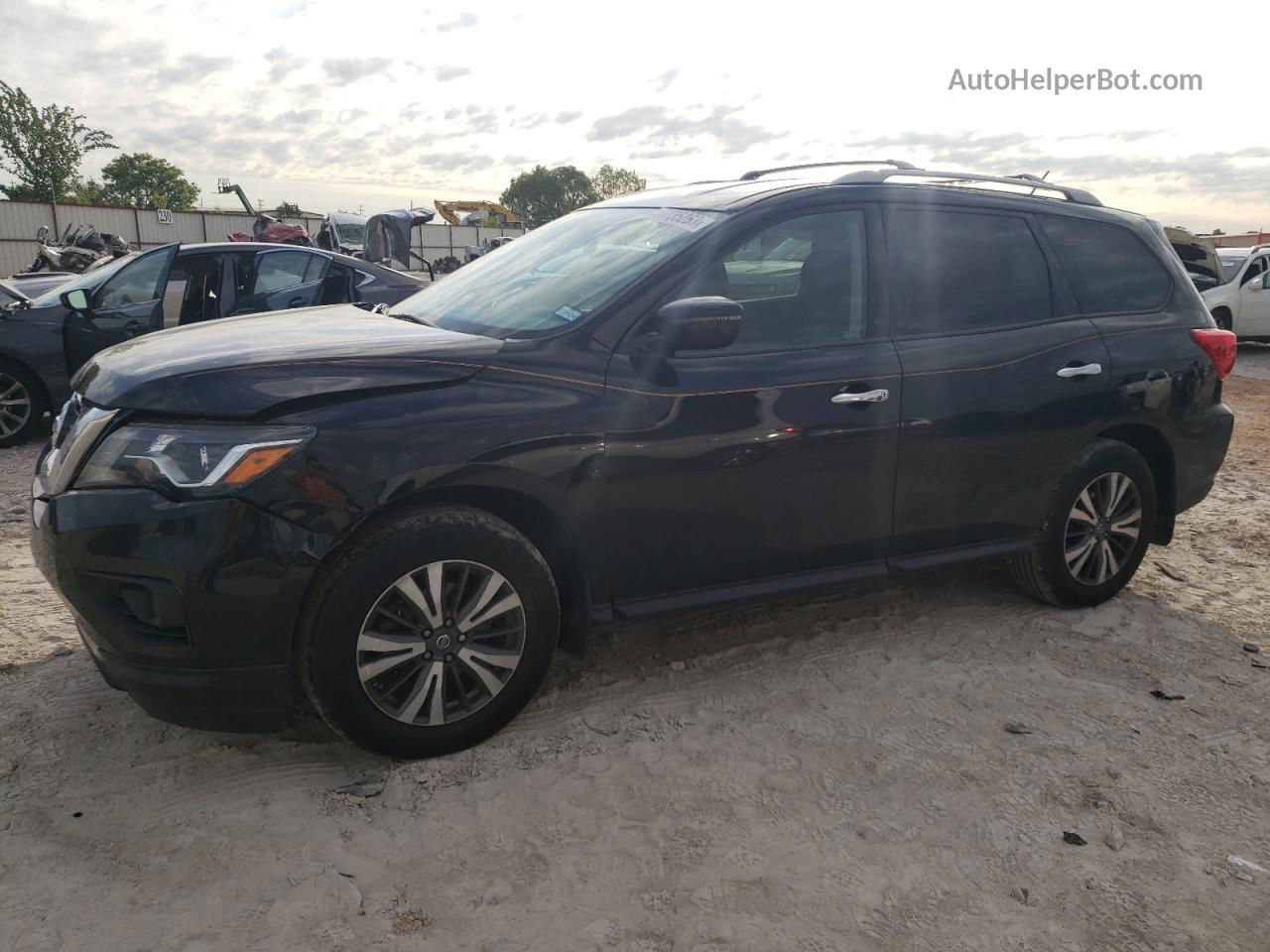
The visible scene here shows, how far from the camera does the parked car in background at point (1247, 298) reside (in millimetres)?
15188

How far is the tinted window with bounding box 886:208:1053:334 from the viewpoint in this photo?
3.72 metres

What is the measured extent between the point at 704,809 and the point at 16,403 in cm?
688

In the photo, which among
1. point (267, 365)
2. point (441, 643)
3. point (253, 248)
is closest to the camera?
point (267, 365)

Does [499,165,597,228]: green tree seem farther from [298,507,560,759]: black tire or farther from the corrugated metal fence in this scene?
[298,507,560,759]: black tire

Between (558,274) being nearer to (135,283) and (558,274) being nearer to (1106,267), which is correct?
(1106,267)

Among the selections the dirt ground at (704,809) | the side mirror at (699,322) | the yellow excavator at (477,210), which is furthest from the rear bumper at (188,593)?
the yellow excavator at (477,210)

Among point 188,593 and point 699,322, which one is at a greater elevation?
point 699,322

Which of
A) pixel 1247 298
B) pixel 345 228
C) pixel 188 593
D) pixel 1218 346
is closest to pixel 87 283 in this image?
pixel 188 593

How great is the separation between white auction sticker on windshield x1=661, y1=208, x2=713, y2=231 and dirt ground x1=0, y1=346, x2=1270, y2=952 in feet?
5.40

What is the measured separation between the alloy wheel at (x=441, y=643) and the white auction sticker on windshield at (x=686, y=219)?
55.5 inches

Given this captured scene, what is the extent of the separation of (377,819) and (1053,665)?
2629 mm

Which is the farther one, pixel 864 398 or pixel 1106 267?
pixel 1106 267

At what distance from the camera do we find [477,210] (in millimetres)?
46094

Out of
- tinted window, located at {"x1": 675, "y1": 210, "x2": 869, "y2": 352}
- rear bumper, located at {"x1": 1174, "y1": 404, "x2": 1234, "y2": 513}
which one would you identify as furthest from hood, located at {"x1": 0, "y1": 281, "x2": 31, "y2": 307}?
rear bumper, located at {"x1": 1174, "y1": 404, "x2": 1234, "y2": 513}
